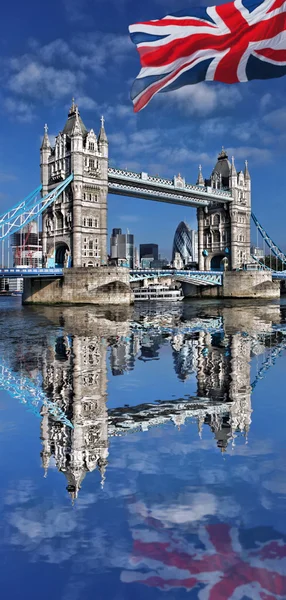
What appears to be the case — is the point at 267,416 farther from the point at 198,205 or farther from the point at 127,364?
the point at 198,205

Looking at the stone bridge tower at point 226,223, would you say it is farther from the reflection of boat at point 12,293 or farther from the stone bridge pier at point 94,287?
the reflection of boat at point 12,293

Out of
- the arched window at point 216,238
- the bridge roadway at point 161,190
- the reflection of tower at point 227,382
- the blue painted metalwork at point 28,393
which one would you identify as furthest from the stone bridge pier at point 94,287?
the blue painted metalwork at point 28,393

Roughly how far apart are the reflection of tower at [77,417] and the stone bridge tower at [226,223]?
6193 cm

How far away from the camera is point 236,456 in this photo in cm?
559

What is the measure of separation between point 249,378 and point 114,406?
356cm

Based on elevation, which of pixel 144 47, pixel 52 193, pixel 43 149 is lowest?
pixel 144 47

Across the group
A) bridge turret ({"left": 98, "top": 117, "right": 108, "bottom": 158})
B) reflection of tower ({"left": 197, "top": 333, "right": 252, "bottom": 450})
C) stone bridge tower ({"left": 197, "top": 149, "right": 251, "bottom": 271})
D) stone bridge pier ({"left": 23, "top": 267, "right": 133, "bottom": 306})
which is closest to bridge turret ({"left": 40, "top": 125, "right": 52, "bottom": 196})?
bridge turret ({"left": 98, "top": 117, "right": 108, "bottom": 158})

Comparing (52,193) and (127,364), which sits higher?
(52,193)

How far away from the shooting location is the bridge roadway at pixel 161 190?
188 feet

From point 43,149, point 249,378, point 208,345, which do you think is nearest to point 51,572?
point 249,378

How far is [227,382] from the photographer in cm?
973

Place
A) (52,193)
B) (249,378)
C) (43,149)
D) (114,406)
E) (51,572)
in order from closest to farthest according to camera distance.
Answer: (51,572), (114,406), (249,378), (52,193), (43,149)

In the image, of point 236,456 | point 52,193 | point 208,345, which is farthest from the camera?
point 52,193

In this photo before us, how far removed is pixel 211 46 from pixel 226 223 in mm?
62770
